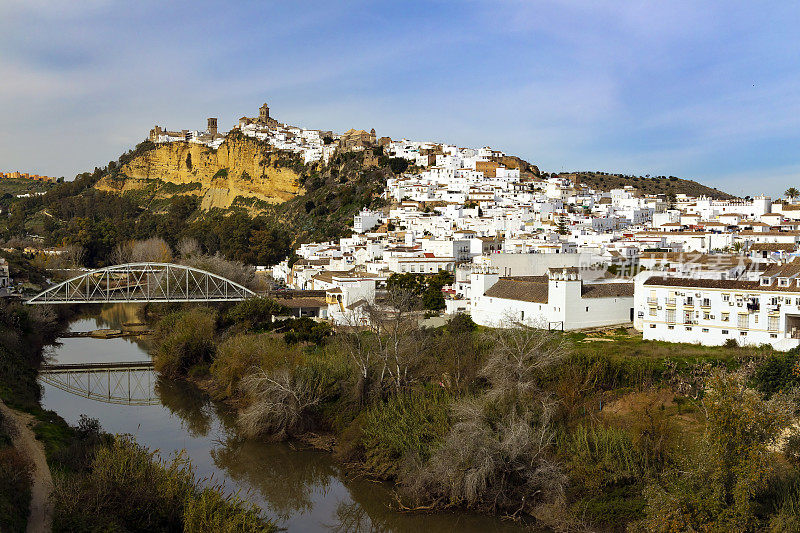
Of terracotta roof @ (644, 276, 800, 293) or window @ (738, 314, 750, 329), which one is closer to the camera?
terracotta roof @ (644, 276, 800, 293)

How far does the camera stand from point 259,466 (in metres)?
16.2

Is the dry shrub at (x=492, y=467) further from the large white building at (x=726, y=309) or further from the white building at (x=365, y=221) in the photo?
the white building at (x=365, y=221)

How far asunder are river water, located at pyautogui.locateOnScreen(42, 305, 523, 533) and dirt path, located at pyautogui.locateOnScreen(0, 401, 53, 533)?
2441 millimetres

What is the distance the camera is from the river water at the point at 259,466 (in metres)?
13.3

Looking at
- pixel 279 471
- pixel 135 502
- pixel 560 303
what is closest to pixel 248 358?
pixel 279 471

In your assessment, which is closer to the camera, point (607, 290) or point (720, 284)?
point (720, 284)

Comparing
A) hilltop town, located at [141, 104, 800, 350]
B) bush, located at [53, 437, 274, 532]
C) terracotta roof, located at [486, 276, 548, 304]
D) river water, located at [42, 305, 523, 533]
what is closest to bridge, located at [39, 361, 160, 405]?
river water, located at [42, 305, 523, 533]

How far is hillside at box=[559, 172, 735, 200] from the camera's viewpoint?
9112 centimetres

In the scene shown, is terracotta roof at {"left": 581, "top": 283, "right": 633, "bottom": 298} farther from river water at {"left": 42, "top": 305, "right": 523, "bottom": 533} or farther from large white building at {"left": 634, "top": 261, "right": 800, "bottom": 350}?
river water at {"left": 42, "top": 305, "right": 523, "bottom": 533}

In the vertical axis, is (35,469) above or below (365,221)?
below

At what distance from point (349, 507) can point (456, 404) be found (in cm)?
312

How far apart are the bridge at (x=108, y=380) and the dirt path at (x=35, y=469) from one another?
19.5 ft

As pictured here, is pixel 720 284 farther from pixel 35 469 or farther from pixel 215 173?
pixel 215 173

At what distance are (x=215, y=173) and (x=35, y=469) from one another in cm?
8303
